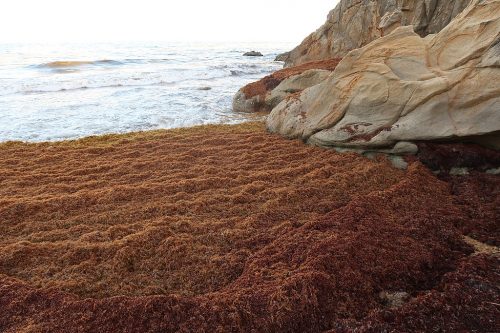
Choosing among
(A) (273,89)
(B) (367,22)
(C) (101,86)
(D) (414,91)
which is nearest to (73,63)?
(C) (101,86)

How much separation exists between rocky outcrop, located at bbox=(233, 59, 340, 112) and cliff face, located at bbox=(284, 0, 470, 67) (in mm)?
5457

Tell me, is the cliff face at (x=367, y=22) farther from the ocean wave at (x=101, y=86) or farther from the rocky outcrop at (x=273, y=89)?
the ocean wave at (x=101, y=86)

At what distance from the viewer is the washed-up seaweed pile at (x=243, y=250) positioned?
2715mm

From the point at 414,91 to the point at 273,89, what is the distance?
7.38m

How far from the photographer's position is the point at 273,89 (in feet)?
41.3

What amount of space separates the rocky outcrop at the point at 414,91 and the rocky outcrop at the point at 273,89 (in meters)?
4.42

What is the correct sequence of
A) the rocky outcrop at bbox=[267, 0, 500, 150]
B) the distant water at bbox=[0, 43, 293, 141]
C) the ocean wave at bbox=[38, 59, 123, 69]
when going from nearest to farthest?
the rocky outcrop at bbox=[267, 0, 500, 150] < the distant water at bbox=[0, 43, 293, 141] < the ocean wave at bbox=[38, 59, 123, 69]

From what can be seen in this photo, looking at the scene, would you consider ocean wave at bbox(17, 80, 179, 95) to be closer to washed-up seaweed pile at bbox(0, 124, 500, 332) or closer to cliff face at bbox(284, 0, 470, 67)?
cliff face at bbox(284, 0, 470, 67)

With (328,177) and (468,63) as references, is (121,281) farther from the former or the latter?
(468,63)

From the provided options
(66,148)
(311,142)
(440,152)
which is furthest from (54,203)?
(440,152)

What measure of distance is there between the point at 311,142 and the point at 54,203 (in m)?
4.57

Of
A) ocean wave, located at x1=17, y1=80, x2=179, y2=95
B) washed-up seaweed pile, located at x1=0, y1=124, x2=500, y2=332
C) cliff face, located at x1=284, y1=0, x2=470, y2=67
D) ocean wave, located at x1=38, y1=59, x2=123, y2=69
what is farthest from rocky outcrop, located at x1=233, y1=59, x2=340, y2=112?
ocean wave, located at x1=38, y1=59, x2=123, y2=69

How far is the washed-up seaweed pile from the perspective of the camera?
2715mm

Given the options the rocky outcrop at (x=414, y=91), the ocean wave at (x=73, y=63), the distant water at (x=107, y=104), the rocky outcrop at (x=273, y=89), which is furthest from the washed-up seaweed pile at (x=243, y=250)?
the ocean wave at (x=73, y=63)
